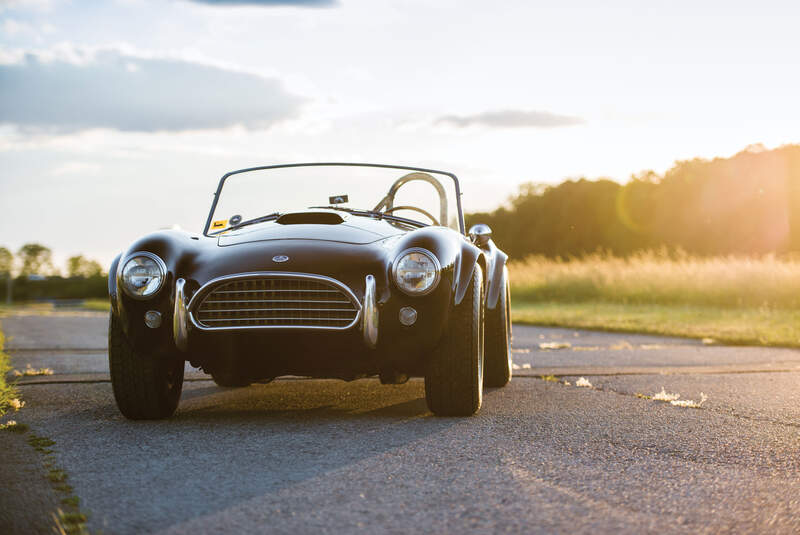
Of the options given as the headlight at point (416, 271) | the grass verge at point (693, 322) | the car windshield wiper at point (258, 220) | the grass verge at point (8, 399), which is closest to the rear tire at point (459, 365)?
the headlight at point (416, 271)

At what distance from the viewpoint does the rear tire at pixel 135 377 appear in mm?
4602

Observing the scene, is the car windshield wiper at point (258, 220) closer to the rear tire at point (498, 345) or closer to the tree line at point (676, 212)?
the rear tire at point (498, 345)

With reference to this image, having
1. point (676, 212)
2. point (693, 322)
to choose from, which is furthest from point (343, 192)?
point (676, 212)

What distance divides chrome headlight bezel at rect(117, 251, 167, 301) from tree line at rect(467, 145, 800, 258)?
4647cm

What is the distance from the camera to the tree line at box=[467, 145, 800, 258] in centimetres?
4869

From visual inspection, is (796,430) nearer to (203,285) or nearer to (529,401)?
(529,401)

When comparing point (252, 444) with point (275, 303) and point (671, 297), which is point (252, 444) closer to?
point (275, 303)

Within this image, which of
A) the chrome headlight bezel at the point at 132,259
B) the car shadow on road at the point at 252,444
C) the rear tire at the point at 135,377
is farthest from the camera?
the rear tire at the point at 135,377

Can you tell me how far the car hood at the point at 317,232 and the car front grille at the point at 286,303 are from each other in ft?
1.25

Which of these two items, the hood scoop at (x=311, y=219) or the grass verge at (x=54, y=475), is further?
the hood scoop at (x=311, y=219)

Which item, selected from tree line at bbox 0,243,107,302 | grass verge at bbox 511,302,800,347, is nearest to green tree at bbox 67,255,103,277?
tree line at bbox 0,243,107,302

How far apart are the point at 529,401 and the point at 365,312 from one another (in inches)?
64.7

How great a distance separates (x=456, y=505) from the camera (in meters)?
2.82

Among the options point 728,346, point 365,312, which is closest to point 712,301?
point 728,346
